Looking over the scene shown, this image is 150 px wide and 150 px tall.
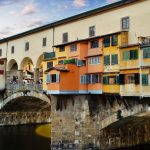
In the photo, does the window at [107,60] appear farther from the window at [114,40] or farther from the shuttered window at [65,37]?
the shuttered window at [65,37]

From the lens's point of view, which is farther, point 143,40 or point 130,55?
point 130,55

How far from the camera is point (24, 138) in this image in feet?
129

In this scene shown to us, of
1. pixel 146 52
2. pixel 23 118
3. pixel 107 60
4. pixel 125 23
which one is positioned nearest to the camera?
pixel 146 52

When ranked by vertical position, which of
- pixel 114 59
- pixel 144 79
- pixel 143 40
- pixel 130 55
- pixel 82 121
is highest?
pixel 143 40

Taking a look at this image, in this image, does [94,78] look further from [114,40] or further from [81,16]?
[81,16]

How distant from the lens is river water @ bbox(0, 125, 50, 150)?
34.3m

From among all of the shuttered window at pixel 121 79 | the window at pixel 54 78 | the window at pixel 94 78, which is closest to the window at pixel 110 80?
the shuttered window at pixel 121 79

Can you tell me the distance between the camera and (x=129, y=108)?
80.5ft

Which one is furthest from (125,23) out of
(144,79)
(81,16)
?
(144,79)

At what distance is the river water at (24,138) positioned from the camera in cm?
3428

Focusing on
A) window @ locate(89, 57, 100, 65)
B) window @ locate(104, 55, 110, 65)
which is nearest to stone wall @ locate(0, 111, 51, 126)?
window @ locate(89, 57, 100, 65)

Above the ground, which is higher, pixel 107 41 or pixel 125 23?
pixel 125 23

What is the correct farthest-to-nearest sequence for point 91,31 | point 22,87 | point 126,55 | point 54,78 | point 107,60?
point 22,87 < point 91,31 < point 54,78 < point 107,60 < point 126,55

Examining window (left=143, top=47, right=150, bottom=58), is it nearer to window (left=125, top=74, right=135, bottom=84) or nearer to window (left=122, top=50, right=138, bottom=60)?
window (left=122, top=50, right=138, bottom=60)
